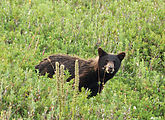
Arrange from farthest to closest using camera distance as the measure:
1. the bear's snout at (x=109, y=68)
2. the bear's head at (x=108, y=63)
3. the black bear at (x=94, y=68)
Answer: the black bear at (x=94, y=68), the bear's head at (x=108, y=63), the bear's snout at (x=109, y=68)

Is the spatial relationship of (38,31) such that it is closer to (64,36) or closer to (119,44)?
(64,36)

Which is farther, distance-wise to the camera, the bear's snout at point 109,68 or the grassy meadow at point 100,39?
the bear's snout at point 109,68

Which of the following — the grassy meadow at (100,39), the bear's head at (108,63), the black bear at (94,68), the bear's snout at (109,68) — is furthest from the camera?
the black bear at (94,68)

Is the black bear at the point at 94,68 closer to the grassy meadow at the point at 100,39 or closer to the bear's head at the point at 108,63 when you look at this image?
the bear's head at the point at 108,63

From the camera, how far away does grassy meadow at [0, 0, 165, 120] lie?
19.9ft

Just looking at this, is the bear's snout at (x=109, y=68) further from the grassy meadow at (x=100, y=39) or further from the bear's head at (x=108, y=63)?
the grassy meadow at (x=100, y=39)

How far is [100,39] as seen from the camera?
912 cm

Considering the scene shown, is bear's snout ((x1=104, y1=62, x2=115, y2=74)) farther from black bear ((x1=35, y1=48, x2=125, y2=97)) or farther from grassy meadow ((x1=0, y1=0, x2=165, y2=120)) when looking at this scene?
grassy meadow ((x1=0, y1=0, x2=165, y2=120))

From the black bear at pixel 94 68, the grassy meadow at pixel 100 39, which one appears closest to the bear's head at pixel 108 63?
the black bear at pixel 94 68

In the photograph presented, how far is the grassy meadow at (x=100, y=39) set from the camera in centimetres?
606

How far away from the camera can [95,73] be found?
734 cm

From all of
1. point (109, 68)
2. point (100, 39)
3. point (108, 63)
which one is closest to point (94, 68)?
point (108, 63)

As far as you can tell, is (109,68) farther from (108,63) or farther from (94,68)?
(94,68)

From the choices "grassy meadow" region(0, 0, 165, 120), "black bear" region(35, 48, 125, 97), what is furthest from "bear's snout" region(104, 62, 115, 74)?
"grassy meadow" region(0, 0, 165, 120)
